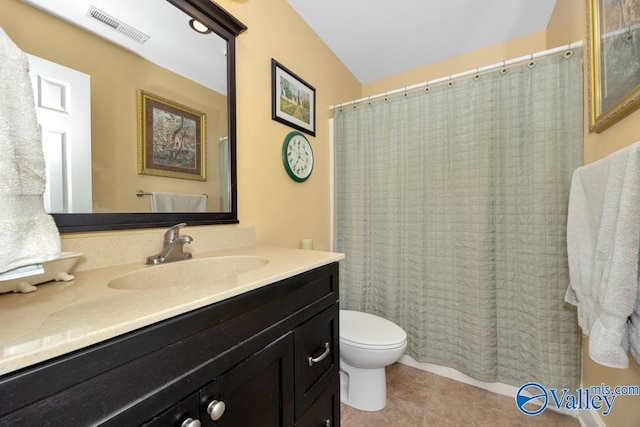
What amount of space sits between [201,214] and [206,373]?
728 mm

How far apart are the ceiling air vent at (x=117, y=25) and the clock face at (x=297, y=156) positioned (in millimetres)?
810

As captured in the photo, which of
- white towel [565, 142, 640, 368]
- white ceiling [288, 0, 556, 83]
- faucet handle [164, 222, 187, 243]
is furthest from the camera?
white ceiling [288, 0, 556, 83]

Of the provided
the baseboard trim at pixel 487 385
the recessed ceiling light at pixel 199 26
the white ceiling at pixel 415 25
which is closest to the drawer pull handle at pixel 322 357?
the baseboard trim at pixel 487 385

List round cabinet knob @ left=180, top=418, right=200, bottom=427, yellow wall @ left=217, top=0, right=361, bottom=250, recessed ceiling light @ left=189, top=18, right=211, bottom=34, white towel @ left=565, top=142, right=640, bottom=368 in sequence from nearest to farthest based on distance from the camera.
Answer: round cabinet knob @ left=180, top=418, right=200, bottom=427 < white towel @ left=565, top=142, right=640, bottom=368 < recessed ceiling light @ left=189, top=18, right=211, bottom=34 < yellow wall @ left=217, top=0, right=361, bottom=250

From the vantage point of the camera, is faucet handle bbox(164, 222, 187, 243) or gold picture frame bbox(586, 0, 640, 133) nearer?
gold picture frame bbox(586, 0, 640, 133)

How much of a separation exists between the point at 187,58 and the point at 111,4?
264 mm

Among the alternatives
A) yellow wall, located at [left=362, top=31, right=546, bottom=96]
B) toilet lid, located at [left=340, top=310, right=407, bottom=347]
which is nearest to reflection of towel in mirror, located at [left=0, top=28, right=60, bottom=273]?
toilet lid, located at [left=340, top=310, right=407, bottom=347]

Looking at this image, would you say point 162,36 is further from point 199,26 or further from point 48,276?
point 48,276

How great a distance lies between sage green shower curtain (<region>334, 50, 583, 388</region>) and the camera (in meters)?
1.36

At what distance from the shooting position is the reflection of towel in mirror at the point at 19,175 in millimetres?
399

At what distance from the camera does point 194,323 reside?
0.51m

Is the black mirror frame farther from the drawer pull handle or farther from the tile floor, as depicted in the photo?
the tile floor

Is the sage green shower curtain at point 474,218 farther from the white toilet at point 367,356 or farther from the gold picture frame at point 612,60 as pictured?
the white toilet at point 367,356

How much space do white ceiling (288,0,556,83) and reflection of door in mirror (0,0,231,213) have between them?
996mm
